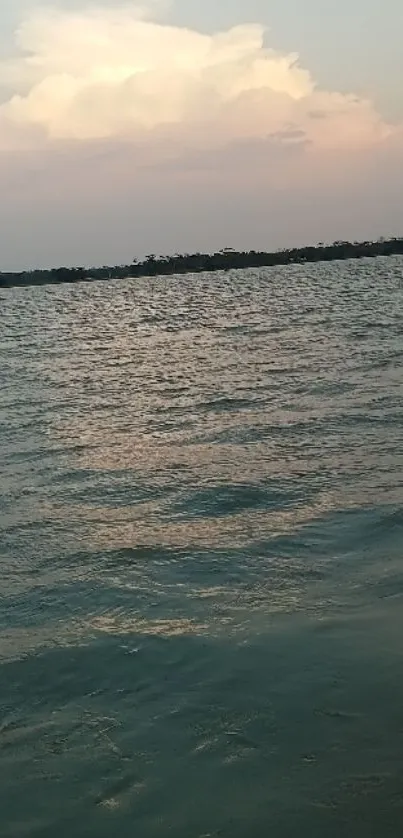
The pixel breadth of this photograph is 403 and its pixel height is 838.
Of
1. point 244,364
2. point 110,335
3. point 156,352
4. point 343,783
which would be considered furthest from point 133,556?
point 110,335

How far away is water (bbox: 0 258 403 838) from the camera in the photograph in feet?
16.3

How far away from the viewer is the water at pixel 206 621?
16.3ft

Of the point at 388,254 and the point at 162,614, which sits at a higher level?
the point at 388,254

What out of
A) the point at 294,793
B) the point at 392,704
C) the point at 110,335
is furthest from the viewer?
the point at 110,335

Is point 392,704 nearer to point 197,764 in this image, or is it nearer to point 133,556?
point 197,764

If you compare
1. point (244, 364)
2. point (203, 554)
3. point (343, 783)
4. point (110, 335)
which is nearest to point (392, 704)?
point (343, 783)

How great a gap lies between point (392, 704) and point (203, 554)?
387 centimetres

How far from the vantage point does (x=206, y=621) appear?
7473 mm

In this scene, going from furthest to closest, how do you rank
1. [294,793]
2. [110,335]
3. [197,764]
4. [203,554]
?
[110,335] < [203,554] < [197,764] < [294,793]

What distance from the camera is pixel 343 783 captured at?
16.1 feet

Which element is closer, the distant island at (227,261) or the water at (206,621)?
the water at (206,621)

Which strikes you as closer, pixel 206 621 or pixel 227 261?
pixel 206 621

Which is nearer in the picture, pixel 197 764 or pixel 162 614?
pixel 197 764

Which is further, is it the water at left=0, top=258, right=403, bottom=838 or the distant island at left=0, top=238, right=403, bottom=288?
the distant island at left=0, top=238, right=403, bottom=288
